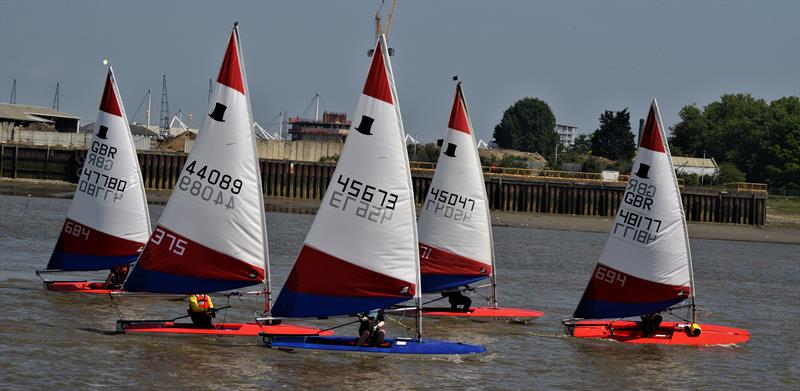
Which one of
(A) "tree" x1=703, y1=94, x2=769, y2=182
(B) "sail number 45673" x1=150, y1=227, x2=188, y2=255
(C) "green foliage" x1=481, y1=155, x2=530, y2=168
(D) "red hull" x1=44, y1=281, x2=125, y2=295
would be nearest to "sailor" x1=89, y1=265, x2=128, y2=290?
(D) "red hull" x1=44, y1=281, x2=125, y2=295

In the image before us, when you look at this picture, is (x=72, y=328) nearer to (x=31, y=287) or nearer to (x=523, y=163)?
(x=31, y=287)

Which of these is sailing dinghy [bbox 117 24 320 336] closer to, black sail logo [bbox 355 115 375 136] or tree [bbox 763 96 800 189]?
black sail logo [bbox 355 115 375 136]

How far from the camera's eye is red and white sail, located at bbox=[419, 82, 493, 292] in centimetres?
3334

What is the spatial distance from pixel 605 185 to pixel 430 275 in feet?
182

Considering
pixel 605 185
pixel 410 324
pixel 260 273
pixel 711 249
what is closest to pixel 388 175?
pixel 260 273

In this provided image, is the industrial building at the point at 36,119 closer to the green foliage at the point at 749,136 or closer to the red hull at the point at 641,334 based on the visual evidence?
the green foliage at the point at 749,136

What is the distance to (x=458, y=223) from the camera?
110ft

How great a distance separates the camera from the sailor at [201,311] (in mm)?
26109

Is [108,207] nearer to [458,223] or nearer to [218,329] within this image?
[218,329]

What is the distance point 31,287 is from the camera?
34.4m

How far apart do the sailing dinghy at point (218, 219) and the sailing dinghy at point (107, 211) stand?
691cm

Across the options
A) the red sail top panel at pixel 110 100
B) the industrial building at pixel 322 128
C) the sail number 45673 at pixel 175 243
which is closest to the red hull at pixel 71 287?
the red sail top panel at pixel 110 100

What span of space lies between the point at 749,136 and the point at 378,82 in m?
115

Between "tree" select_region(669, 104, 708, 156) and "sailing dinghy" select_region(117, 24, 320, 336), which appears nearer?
"sailing dinghy" select_region(117, 24, 320, 336)
